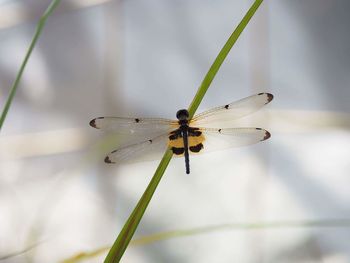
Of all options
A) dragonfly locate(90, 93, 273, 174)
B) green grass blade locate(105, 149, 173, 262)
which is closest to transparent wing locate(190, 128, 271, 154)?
dragonfly locate(90, 93, 273, 174)

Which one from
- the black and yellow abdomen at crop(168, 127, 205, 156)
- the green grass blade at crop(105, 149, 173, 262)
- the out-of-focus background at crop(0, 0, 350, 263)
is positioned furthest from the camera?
the out-of-focus background at crop(0, 0, 350, 263)

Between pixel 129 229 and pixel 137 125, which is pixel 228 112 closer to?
pixel 137 125

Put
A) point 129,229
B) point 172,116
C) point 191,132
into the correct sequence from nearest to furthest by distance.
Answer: point 129,229
point 191,132
point 172,116

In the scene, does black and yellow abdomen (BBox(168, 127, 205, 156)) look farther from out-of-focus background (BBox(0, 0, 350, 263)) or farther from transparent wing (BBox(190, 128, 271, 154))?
out-of-focus background (BBox(0, 0, 350, 263))

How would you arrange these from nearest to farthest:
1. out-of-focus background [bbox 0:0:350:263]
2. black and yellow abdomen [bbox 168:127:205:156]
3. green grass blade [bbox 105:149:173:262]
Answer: green grass blade [bbox 105:149:173:262], black and yellow abdomen [bbox 168:127:205:156], out-of-focus background [bbox 0:0:350:263]

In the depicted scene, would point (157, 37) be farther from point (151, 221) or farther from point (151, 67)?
point (151, 221)

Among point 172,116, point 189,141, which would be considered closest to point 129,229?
point 189,141

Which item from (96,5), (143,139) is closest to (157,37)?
(96,5)

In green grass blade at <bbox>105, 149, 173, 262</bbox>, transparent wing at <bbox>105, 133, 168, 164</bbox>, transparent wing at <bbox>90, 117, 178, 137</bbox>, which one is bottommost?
green grass blade at <bbox>105, 149, 173, 262</bbox>
